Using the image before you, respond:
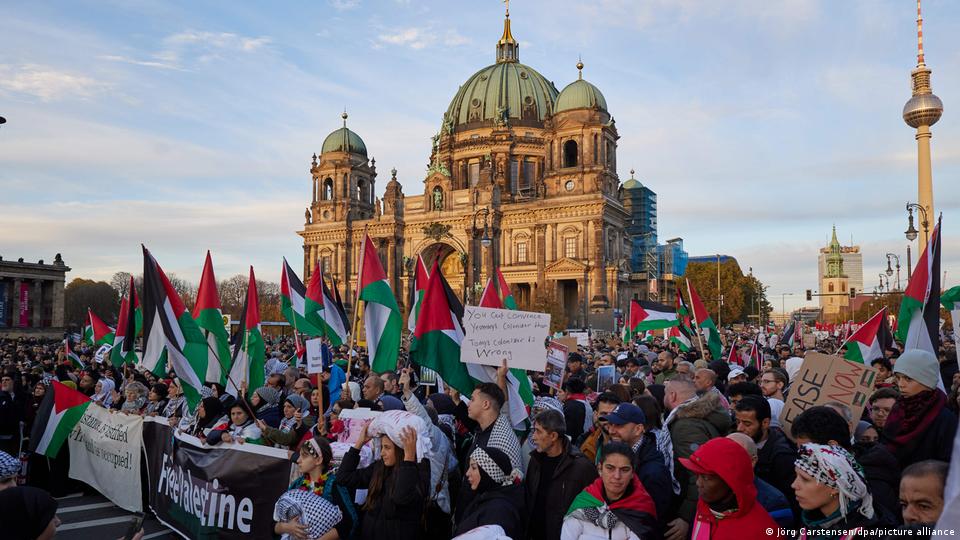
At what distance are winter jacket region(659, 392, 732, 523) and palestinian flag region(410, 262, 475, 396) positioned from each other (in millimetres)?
2795

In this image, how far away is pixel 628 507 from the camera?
13.4 feet

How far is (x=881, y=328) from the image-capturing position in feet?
41.0

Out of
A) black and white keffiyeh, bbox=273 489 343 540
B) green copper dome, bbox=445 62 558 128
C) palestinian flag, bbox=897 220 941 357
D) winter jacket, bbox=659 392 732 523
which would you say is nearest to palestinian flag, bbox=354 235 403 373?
black and white keffiyeh, bbox=273 489 343 540

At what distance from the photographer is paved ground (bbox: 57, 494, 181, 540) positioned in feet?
28.0

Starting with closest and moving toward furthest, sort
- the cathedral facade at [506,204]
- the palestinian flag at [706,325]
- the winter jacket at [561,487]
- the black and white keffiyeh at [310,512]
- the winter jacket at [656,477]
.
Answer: the winter jacket at [656,477] → the winter jacket at [561,487] → the black and white keffiyeh at [310,512] → the palestinian flag at [706,325] → the cathedral facade at [506,204]

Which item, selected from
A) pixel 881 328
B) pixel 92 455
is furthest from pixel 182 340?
pixel 881 328

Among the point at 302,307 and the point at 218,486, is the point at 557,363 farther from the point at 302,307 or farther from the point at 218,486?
the point at 218,486

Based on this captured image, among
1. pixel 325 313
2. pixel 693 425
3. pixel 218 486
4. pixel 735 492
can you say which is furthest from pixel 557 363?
pixel 735 492

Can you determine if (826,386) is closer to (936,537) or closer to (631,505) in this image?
(631,505)

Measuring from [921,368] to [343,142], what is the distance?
70.8 meters

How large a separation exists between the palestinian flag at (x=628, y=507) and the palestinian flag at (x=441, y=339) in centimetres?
357

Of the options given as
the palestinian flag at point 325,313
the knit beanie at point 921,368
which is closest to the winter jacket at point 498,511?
the knit beanie at point 921,368

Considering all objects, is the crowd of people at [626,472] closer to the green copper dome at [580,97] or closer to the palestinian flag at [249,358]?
the palestinian flag at [249,358]

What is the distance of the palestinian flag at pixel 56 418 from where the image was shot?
9531mm
